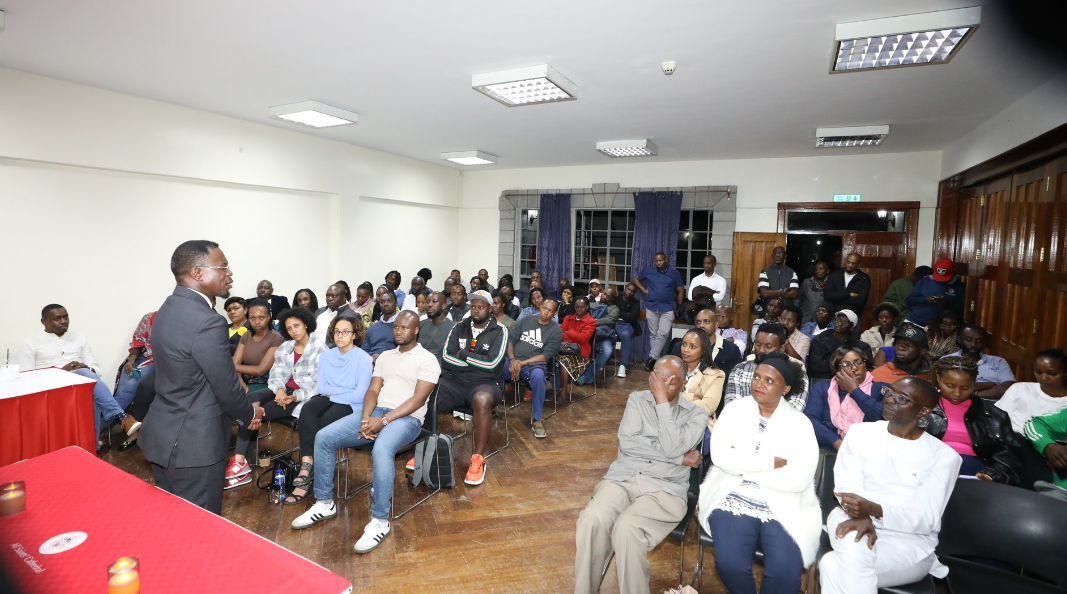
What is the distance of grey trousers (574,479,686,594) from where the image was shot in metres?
2.45

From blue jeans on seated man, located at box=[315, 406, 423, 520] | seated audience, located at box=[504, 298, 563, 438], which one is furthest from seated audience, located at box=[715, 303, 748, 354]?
blue jeans on seated man, located at box=[315, 406, 423, 520]

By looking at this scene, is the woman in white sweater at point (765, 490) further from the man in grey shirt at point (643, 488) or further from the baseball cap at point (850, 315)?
the baseball cap at point (850, 315)

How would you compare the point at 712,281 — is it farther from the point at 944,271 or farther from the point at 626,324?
the point at 944,271

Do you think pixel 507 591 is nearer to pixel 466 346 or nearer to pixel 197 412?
pixel 197 412

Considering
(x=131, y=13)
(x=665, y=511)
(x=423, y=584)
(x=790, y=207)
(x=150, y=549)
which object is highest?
(x=131, y=13)

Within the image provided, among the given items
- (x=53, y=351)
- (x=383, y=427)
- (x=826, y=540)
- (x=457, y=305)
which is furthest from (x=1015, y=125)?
(x=53, y=351)

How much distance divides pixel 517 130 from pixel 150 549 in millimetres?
5899

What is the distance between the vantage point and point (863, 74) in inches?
167

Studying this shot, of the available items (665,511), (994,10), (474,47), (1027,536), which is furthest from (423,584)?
(994,10)

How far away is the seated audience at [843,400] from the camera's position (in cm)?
327

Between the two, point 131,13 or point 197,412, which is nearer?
point 197,412

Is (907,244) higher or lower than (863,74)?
lower

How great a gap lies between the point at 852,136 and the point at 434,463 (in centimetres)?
587

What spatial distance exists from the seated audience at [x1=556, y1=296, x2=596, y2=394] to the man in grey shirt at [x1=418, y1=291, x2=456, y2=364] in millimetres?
1461
